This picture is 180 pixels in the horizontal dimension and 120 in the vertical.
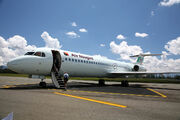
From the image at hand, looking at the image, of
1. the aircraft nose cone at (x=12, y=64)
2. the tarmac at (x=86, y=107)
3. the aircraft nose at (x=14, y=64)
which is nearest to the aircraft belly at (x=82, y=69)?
the aircraft nose at (x=14, y=64)

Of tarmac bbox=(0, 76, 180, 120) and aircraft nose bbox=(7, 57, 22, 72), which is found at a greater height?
aircraft nose bbox=(7, 57, 22, 72)

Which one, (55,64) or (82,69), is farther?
(82,69)

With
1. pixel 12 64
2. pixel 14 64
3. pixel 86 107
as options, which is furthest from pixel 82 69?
pixel 86 107

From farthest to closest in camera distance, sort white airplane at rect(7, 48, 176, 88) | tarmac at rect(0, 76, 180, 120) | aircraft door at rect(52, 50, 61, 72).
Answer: aircraft door at rect(52, 50, 61, 72) → white airplane at rect(7, 48, 176, 88) → tarmac at rect(0, 76, 180, 120)

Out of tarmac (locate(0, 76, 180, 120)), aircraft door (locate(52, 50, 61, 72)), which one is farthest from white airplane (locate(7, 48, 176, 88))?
tarmac (locate(0, 76, 180, 120))

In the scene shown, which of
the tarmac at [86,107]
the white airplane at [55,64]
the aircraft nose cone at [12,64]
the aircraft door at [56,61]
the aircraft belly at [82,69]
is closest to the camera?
the tarmac at [86,107]

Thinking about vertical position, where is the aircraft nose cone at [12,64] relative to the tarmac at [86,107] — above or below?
above

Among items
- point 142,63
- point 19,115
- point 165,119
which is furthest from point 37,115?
point 142,63

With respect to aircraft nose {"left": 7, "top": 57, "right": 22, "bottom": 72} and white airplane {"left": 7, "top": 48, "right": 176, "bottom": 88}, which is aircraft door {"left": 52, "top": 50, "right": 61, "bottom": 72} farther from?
aircraft nose {"left": 7, "top": 57, "right": 22, "bottom": 72}

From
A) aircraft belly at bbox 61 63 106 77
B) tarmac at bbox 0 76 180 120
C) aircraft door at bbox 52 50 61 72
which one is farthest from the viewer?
aircraft belly at bbox 61 63 106 77

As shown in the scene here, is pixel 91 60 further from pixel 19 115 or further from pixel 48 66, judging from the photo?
pixel 19 115

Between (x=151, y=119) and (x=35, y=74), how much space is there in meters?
10.1

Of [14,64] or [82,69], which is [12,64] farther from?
[82,69]

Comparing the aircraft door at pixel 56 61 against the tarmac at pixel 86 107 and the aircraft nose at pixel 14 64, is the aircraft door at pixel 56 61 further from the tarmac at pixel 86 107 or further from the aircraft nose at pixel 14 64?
the tarmac at pixel 86 107
